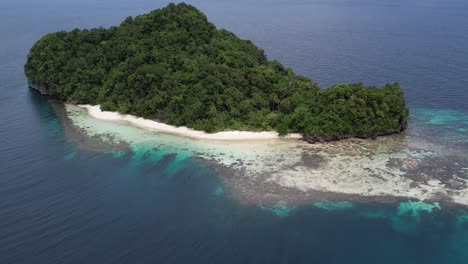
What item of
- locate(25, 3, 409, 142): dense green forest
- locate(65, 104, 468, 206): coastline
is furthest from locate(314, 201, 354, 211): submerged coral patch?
locate(25, 3, 409, 142): dense green forest

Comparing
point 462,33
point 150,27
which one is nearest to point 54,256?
point 150,27

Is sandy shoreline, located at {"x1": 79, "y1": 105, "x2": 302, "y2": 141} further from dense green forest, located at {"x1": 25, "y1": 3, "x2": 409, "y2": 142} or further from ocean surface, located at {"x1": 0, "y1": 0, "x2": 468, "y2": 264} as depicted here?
ocean surface, located at {"x1": 0, "y1": 0, "x2": 468, "y2": 264}

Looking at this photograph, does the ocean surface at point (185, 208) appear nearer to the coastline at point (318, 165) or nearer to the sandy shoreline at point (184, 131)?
the coastline at point (318, 165)

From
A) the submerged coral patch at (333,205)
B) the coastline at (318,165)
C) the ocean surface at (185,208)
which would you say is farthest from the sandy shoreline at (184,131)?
the submerged coral patch at (333,205)

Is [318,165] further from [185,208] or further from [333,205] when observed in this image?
[185,208]

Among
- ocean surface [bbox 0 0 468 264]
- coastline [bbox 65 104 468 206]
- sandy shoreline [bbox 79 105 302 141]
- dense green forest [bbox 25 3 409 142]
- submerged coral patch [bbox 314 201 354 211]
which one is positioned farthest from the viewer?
sandy shoreline [bbox 79 105 302 141]

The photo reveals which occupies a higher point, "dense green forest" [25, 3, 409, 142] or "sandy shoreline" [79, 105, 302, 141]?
"dense green forest" [25, 3, 409, 142]

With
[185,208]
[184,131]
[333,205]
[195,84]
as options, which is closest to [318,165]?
[333,205]
